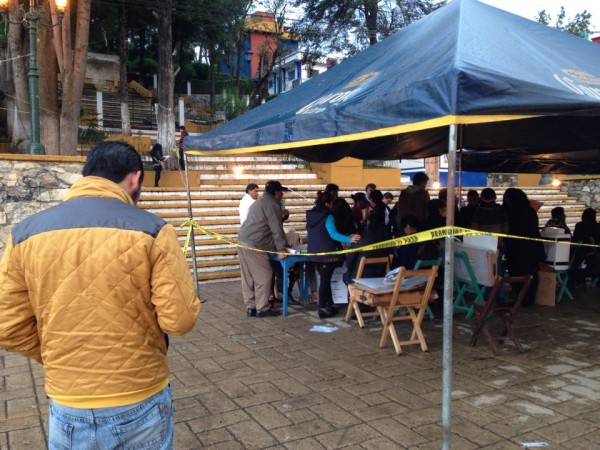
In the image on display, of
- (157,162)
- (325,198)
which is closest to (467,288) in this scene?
(325,198)

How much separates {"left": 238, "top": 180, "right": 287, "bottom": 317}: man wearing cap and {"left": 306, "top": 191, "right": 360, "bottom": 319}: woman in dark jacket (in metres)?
0.39

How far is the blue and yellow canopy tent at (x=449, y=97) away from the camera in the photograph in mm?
2920

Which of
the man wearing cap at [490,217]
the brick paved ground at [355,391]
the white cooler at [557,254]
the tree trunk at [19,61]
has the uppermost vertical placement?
the tree trunk at [19,61]

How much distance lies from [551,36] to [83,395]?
4825 millimetres

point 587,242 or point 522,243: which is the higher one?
point 522,243

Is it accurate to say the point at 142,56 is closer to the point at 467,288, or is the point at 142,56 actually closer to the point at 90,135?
the point at 90,135

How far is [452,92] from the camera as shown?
2.87 meters

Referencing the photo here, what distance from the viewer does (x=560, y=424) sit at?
347 cm

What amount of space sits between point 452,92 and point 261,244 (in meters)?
3.91

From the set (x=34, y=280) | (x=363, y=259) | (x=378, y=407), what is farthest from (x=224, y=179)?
(x=34, y=280)

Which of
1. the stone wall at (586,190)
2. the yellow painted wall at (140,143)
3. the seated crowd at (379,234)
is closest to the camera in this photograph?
the seated crowd at (379,234)

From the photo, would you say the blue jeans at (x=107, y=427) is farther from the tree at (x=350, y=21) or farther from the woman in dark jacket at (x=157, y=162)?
the tree at (x=350, y=21)

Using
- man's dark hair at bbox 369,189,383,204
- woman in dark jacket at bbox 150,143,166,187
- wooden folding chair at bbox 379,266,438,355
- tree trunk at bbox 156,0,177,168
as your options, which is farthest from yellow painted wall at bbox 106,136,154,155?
wooden folding chair at bbox 379,266,438,355

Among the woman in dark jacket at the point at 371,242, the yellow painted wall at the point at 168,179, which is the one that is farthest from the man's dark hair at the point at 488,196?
the yellow painted wall at the point at 168,179
